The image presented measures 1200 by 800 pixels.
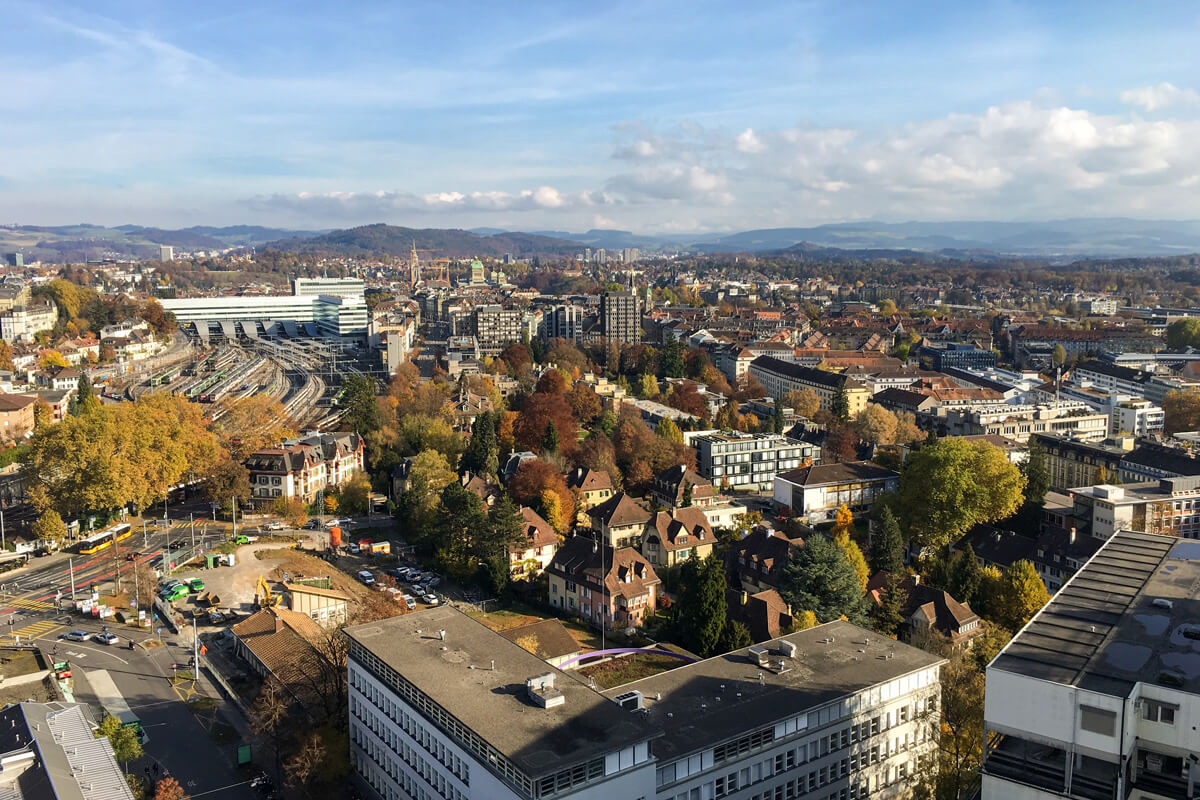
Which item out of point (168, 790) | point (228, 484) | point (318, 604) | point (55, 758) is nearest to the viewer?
point (55, 758)

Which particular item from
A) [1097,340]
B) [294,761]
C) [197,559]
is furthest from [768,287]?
[294,761]

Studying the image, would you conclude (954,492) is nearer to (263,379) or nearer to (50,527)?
(50,527)

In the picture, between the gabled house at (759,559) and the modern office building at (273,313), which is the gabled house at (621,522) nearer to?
the gabled house at (759,559)

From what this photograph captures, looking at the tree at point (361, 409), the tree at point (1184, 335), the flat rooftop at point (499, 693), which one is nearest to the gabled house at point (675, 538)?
the flat rooftop at point (499, 693)

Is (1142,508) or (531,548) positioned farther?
(1142,508)

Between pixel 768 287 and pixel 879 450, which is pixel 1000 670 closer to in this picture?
pixel 879 450

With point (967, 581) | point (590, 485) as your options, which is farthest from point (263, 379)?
point (967, 581)
